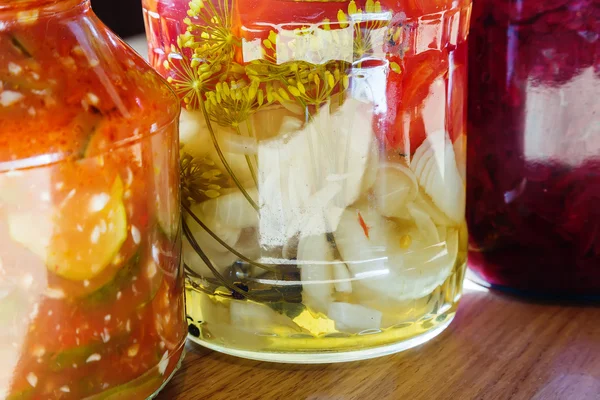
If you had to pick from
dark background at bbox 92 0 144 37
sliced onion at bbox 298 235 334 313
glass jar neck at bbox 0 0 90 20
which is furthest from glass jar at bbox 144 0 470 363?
dark background at bbox 92 0 144 37

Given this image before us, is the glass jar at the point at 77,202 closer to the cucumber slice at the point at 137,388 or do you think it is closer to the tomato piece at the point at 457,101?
the cucumber slice at the point at 137,388

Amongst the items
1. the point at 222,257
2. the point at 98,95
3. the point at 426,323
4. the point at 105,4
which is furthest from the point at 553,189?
the point at 105,4

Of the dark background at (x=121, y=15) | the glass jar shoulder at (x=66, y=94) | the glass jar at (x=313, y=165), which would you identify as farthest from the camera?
the dark background at (x=121, y=15)

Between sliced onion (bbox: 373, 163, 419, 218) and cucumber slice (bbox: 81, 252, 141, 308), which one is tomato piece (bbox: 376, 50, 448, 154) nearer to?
sliced onion (bbox: 373, 163, 419, 218)

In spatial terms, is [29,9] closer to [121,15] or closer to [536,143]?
[536,143]

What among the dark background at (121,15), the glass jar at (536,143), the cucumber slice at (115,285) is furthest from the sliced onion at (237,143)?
the dark background at (121,15)

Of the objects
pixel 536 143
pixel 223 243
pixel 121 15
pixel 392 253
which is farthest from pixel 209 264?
pixel 121 15

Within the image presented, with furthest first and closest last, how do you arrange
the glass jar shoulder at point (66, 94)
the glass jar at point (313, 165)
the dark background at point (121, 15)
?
the dark background at point (121, 15)
the glass jar at point (313, 165)
the glass jar shoulder at point (66, 94)
